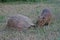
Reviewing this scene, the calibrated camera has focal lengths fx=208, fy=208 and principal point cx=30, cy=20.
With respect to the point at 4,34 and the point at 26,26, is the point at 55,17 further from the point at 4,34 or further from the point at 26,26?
the point at 4,34

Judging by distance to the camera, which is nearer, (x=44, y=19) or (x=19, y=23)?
(x=19, y=23)

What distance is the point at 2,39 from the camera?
4324 mm

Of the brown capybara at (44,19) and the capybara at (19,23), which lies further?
the brown capybara at (44,19)

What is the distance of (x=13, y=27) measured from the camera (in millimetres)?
5090

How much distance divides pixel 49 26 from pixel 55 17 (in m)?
1.18

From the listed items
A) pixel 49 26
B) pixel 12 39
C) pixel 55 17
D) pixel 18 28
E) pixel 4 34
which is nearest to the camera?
pixel 12 39

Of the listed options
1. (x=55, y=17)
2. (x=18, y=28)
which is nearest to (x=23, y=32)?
(x=18, y=28)

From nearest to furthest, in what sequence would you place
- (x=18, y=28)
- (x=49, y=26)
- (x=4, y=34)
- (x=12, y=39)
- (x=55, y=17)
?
(x=12, y=39) → (x=4, y=34) → (x=18, y=28) → (x=49, y=26) → (x=55, y=17)

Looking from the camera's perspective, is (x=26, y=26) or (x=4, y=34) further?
(x=26, y=26)

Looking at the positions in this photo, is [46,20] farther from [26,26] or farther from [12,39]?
[12,39]

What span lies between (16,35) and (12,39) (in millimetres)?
232

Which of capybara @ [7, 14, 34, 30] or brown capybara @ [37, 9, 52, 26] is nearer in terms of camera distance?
capybara @ [7, 14, 34, 30]

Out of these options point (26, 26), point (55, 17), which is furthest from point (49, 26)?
point (55, 17)

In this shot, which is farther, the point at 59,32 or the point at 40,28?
the point at 40,28
